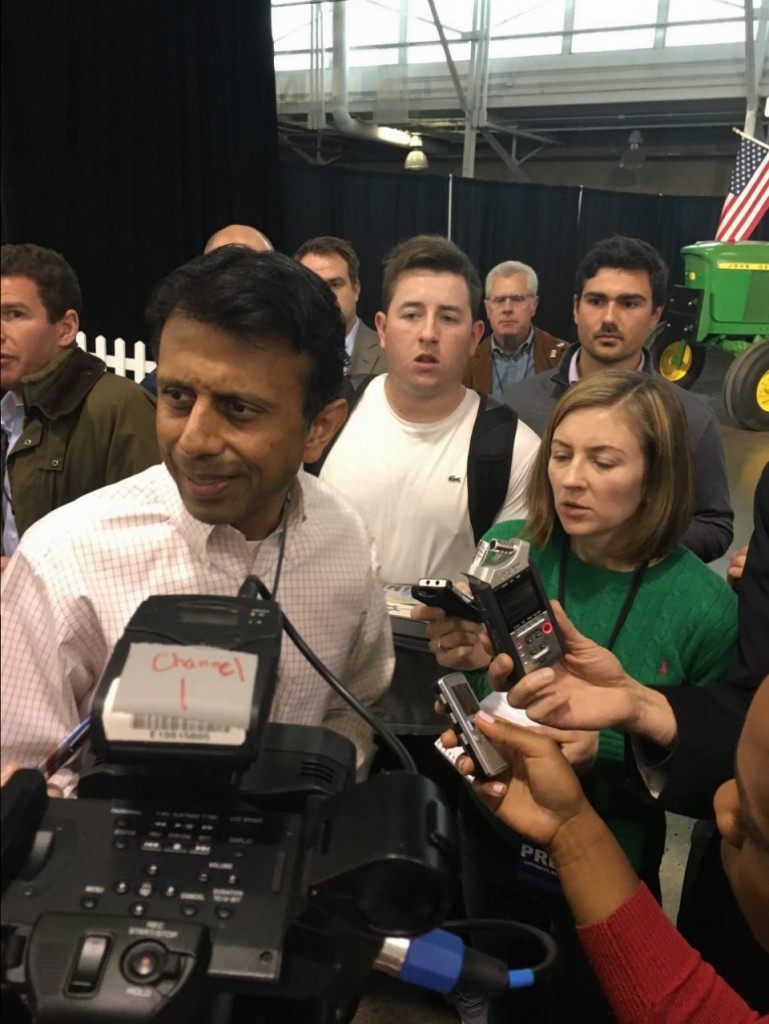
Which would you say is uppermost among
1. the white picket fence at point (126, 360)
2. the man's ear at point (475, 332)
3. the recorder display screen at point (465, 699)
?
the man's ear at point (475, 332)

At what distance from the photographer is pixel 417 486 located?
64.1 inches

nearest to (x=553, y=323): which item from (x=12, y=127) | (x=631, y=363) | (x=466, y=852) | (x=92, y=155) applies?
(x=92, y=155)

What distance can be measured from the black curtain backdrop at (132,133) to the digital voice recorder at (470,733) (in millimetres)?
3616

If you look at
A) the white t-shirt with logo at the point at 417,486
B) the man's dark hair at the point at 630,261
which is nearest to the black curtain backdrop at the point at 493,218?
the man's dark hair at the point at 630,261

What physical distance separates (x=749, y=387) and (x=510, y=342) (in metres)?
2.81

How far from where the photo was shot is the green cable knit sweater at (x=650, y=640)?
45.5 inches

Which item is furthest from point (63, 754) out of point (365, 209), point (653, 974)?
point (365, 209)

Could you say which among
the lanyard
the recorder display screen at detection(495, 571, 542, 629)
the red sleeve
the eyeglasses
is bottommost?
the red sleeve

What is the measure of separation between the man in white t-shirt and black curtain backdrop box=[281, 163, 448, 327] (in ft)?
18.4

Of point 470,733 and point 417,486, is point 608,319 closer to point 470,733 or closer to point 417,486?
point 417,486

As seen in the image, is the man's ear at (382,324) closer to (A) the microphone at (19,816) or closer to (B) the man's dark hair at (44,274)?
(B) the man's dark hair at (44,274)

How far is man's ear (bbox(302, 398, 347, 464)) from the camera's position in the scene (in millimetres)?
785

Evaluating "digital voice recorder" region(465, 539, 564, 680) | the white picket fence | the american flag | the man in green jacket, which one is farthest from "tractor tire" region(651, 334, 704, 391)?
"digital voice recorder" region(465, 539, 564, 680)

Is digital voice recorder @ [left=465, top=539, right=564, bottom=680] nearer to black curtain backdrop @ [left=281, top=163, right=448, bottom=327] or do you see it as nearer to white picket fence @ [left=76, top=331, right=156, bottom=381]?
white picket fence @ [left=76, top=331, right=156, bottom=381]
